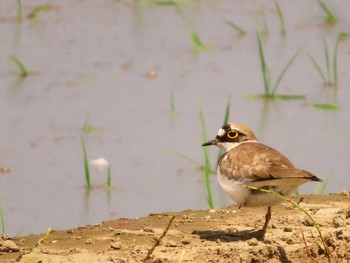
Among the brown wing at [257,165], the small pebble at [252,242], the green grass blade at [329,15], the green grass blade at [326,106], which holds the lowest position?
the green grass blade at [329,15]

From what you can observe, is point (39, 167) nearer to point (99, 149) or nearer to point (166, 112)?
point (99, 149)

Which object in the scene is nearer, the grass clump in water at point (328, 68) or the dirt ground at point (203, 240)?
the dirt ground at point (203, 240)

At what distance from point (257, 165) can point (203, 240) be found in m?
0.60

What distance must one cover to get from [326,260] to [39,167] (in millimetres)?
3035

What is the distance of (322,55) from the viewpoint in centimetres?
1380

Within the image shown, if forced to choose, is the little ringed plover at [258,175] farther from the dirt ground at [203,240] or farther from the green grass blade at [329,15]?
the green grass blade at [329,15]

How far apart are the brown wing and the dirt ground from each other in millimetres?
386

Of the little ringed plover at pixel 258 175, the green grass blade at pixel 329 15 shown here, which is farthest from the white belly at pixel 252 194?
the green grass blade at pixel 329 15

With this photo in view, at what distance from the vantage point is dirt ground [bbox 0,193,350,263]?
28.3ft

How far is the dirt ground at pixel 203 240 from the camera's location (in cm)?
862

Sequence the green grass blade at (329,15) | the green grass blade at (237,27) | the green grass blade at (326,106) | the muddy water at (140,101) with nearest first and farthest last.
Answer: the muddy water at (140,101) → the green grass blade at (326,106) → the green grass blade at (237,27) → the green grass blade at (329,15)

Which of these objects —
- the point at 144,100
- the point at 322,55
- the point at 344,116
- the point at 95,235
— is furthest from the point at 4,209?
the point at 322,55

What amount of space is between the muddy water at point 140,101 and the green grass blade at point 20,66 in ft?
0.27

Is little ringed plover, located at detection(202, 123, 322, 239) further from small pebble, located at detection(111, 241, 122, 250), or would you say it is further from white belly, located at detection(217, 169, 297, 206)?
small pebble, located at detection(111, 241, 122, 250)
